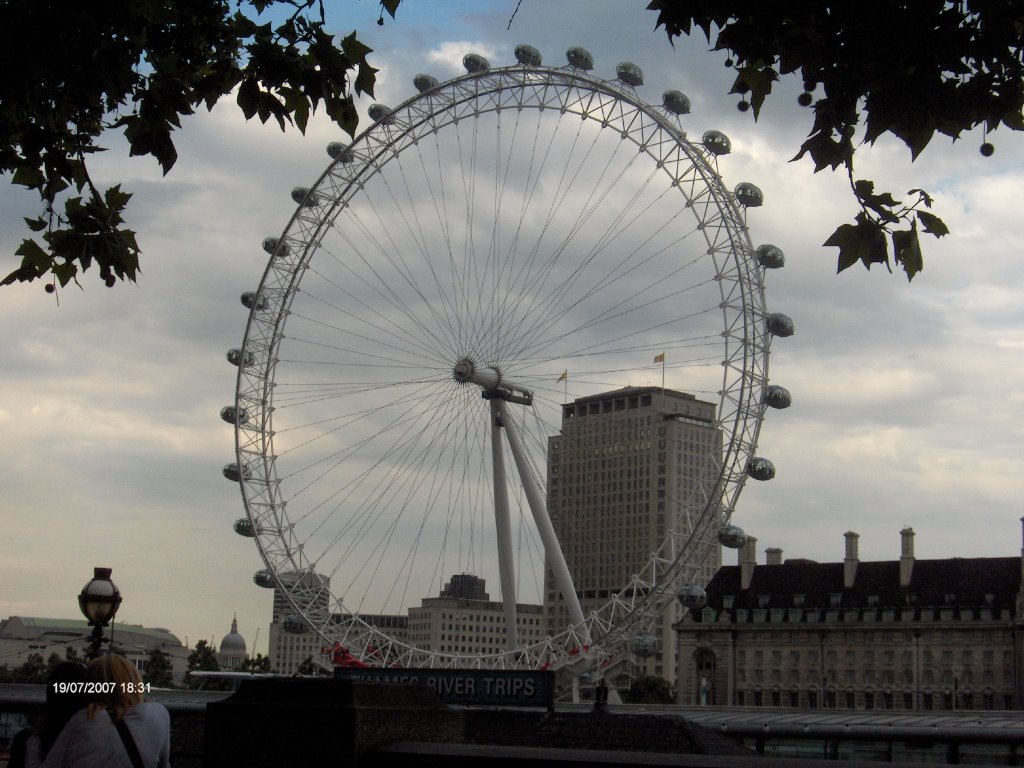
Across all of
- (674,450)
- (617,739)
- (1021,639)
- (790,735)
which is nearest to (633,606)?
(617,739)

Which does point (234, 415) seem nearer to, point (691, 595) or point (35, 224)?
point (691, 595)

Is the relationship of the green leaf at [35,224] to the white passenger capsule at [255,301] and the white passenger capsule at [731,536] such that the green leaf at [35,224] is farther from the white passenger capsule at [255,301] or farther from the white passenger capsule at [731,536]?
the white passenger capsule at [255,301]

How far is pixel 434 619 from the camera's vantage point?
171m

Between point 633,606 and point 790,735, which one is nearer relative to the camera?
point 790,735

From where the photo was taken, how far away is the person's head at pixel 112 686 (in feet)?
→ 27.7

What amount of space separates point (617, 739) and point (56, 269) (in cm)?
3065

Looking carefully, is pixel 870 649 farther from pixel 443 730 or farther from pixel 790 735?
pixel 443 730

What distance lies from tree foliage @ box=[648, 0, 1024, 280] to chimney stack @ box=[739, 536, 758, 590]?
4865 inches

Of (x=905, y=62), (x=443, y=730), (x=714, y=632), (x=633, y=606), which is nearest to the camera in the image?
(x=905, y=62)

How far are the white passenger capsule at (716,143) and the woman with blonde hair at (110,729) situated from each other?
4667 centimetres

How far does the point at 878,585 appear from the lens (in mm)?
121375

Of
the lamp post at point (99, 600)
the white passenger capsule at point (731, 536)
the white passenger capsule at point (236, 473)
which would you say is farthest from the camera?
the white passenger capsule at point (236, 473)

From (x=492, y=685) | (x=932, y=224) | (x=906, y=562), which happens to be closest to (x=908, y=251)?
(x=932, y=224)

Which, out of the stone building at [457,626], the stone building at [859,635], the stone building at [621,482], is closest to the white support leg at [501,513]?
the stone building at [859,635]
